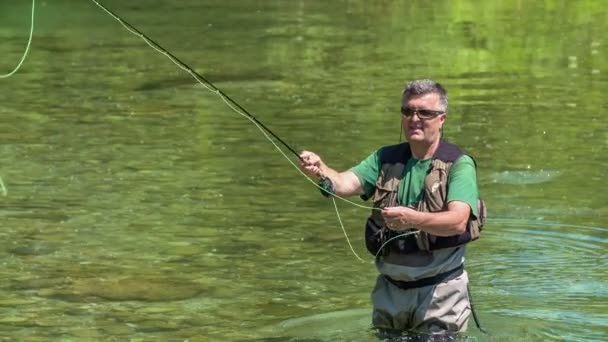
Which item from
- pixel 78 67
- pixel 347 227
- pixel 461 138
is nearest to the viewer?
pixel 347 227

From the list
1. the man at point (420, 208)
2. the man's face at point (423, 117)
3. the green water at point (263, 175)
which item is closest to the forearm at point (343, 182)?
the man at point (420, 208)

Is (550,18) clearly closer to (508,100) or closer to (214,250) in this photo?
(508,100)

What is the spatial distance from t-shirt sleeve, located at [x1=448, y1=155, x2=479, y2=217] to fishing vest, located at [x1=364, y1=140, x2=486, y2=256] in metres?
0.05

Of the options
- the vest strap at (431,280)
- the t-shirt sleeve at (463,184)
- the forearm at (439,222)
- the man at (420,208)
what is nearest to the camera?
the forearm at (439,222)

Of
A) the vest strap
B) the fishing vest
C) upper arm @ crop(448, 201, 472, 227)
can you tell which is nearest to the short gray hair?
the fishing vest

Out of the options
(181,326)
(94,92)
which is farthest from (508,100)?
(181,326)

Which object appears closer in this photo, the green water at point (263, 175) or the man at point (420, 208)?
the man at point (420, 208)

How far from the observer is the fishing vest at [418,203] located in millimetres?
5879

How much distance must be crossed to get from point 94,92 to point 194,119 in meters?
2.37

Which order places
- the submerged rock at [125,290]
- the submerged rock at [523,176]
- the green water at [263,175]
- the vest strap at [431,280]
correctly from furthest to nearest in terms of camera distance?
the submerged rock at [523,176] → the submerged rock at [125,290] → the green water at [263,175] → the vest strap at [431,280]

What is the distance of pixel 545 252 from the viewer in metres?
8.79

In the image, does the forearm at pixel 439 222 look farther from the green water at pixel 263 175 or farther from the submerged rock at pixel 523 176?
the submerged rock at pixel 523 176

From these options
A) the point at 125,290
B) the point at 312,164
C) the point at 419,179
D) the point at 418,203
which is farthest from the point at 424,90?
the point at 125,290

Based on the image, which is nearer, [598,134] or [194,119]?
[598,134]
